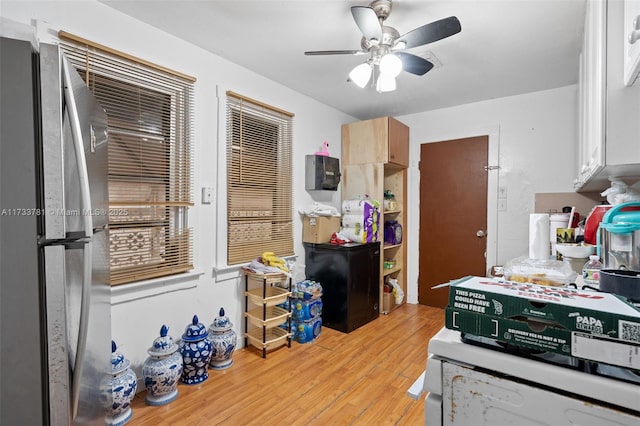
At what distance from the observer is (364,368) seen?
7.54 ft

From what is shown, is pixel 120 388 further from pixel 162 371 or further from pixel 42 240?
pixel 42 240

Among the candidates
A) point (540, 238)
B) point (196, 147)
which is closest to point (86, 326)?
point (196, 147)

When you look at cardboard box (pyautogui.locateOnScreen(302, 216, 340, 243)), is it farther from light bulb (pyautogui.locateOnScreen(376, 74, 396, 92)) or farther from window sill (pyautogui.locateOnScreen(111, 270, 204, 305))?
light bulb (pyautogui.locateOnScreen(376, 74, 396, 92))

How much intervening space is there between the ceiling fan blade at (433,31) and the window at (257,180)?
145cm

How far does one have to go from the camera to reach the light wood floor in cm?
174

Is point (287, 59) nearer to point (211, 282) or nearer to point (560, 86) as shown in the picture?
point (211, 282)

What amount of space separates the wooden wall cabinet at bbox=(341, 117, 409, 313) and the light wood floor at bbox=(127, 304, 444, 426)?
1042 millimetres

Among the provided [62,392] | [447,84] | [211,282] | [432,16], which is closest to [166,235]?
[211,282]

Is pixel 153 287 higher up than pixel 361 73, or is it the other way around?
pixel 361 73

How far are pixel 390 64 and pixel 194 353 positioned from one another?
2244 millimetres

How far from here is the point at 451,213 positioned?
142 inches

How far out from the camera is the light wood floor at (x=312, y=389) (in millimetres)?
1738

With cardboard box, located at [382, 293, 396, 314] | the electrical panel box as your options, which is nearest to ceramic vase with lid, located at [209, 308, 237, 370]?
the electrical panel box

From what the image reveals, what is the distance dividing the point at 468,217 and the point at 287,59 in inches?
102
